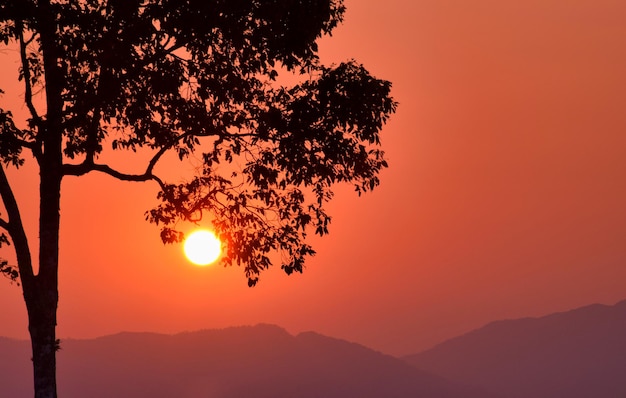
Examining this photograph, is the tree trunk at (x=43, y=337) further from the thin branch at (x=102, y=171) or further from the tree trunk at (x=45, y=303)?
the thin branch at (x=102, y=171)

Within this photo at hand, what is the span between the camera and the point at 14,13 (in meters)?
22.7

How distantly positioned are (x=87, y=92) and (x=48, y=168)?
2258 millimetres

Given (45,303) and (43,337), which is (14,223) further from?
(43,337)

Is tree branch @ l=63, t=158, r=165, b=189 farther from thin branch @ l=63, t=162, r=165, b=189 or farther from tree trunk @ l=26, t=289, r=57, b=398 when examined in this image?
tree trunk @ l=26, t=289, r=57, b=398

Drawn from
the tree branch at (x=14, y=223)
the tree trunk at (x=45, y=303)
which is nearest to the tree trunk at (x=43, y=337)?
the tree trunk at (x=45, y=303)

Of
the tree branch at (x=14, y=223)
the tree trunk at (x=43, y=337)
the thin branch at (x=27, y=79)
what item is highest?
the thin branch at (x=27, y=79)

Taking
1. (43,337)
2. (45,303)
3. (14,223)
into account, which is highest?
(14,223)

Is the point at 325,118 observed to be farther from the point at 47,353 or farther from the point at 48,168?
the point at 47,353

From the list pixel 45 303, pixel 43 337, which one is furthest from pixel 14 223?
pixel 43 337

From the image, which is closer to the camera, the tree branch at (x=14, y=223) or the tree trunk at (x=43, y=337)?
the tree trunk at (x=43, y=337)

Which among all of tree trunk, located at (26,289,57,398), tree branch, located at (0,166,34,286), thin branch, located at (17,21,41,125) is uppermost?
thin branch, located at (17,21,41,125)

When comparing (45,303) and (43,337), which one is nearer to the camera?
(43,337)

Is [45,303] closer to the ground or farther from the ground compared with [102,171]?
closer to the ground

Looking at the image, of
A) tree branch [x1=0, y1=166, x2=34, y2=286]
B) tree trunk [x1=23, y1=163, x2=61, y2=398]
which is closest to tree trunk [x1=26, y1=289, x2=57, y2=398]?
tree trunk [x1=23, y1=163, x2=61, y2=398]
